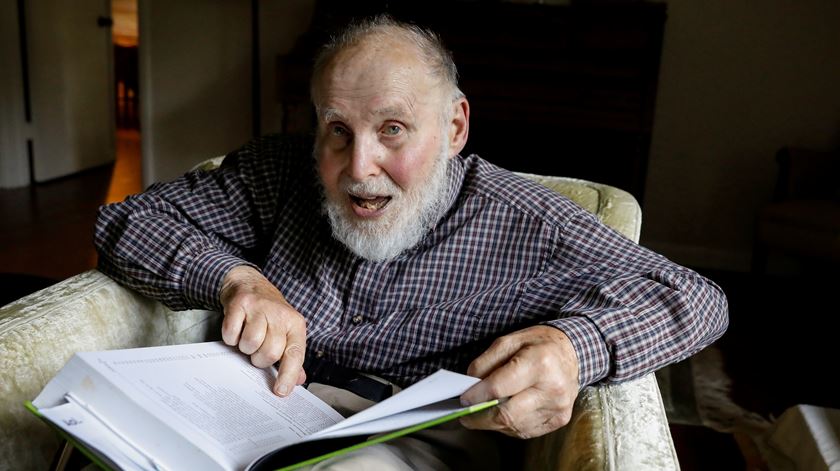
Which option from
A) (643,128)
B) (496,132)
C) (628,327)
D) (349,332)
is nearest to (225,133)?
(496,132)

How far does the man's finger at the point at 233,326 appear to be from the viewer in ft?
3.40

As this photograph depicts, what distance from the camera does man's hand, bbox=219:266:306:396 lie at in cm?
101

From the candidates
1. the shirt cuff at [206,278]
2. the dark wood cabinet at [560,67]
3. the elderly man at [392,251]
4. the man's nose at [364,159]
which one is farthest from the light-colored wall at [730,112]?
the shirt cuff at [206,278]

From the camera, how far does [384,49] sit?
116cm

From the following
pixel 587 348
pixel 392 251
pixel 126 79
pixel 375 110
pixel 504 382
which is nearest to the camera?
pixel 504 382

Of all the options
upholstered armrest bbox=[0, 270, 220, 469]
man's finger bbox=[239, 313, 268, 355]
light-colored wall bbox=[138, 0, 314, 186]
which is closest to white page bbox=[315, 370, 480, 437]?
man's finger bbox=[239, 313, 268, 355]

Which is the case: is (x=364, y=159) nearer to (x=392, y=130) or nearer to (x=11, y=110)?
(x=392, y=130)

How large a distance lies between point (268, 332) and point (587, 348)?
437 millimetres

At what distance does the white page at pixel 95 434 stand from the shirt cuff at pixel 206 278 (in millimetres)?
403

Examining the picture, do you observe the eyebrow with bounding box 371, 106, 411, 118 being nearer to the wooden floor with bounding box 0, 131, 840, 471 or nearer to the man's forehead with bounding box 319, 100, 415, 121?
the man's forehead with bounding box 319, 100, 415, 121

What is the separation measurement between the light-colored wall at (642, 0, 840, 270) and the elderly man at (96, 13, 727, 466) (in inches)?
108

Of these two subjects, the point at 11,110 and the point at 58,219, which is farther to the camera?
the point at 11,110

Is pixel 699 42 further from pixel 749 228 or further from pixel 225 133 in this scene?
pixel 225 133

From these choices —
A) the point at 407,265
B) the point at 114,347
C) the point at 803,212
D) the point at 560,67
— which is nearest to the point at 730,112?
the point at 803,212
